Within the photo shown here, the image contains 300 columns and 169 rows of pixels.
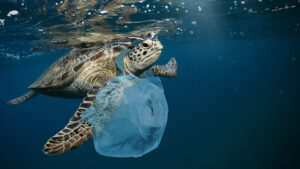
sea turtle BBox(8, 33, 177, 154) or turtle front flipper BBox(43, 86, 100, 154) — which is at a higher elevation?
sea turtle BBox(8, 33, 177, 154)

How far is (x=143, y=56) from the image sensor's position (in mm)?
3096

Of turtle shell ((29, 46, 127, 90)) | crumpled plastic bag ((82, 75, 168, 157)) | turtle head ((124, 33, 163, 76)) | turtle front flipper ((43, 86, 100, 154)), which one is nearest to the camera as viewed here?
crumpled plastic bag ((82, 75, 168, 157))

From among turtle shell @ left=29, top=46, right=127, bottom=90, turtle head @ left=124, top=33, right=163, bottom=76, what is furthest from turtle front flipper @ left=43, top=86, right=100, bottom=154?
turtle shell @ left=29, top=46, right=127, bottom=90

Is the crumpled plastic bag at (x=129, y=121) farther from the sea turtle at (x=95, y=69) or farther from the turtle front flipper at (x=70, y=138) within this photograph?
Answer: the sea turtle at (x=95, y=69)

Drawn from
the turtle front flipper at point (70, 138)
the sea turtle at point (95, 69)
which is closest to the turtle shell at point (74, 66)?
the sea turtle at point (95, 69)

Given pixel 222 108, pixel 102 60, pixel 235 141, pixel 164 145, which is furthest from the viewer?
pixel 222 108

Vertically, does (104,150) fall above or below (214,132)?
above

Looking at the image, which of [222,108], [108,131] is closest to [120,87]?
[108,131]

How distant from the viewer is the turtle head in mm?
3021

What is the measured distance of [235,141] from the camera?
34.9 feet

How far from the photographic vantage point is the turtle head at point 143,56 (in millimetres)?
3021

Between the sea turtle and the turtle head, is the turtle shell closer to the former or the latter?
the sea turtle

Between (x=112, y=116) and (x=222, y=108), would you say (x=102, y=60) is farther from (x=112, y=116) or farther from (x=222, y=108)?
(x=222, y=108)

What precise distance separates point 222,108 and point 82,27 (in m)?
17.5
